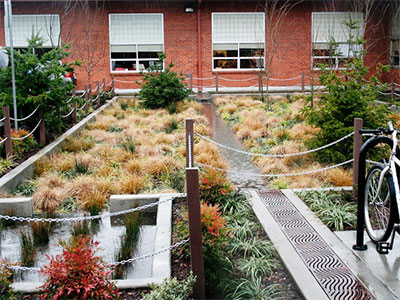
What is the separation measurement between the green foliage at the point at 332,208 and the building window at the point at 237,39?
715 inches

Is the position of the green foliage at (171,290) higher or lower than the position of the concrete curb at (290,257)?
higher

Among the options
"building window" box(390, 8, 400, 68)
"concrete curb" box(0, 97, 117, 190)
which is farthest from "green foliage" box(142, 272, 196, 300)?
"building window" box(390, 8, 400, 68)

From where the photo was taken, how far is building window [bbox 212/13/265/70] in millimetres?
24766

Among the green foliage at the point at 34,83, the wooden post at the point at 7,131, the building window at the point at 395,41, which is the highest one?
the building window at the point at 395,41

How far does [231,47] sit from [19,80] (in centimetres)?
1551

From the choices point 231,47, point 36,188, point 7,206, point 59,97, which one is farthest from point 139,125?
point 231,47

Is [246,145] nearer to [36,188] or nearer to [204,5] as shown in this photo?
[36,188]

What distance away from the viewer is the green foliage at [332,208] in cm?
615

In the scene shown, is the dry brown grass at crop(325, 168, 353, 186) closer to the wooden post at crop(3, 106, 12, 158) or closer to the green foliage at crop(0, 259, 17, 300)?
the green foliage at crop(0, 259, 17, 300)

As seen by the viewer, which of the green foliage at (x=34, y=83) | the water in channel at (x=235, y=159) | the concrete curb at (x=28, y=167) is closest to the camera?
the concrete curb at (x=28, y=167)

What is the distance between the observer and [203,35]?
80.9ft

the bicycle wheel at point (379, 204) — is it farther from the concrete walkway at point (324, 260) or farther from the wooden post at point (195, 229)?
the wooden post at point (195, 229)

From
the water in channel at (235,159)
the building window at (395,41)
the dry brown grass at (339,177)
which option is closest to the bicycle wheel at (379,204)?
the dry brown grass at (339,177)

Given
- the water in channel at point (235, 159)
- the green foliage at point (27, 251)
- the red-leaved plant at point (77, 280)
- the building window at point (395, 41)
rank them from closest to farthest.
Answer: the red-leaved plant at point (77, 280), the green foliage at point (27, 251), the water in channel at point (235, 159), the building window at point (395, 41)
